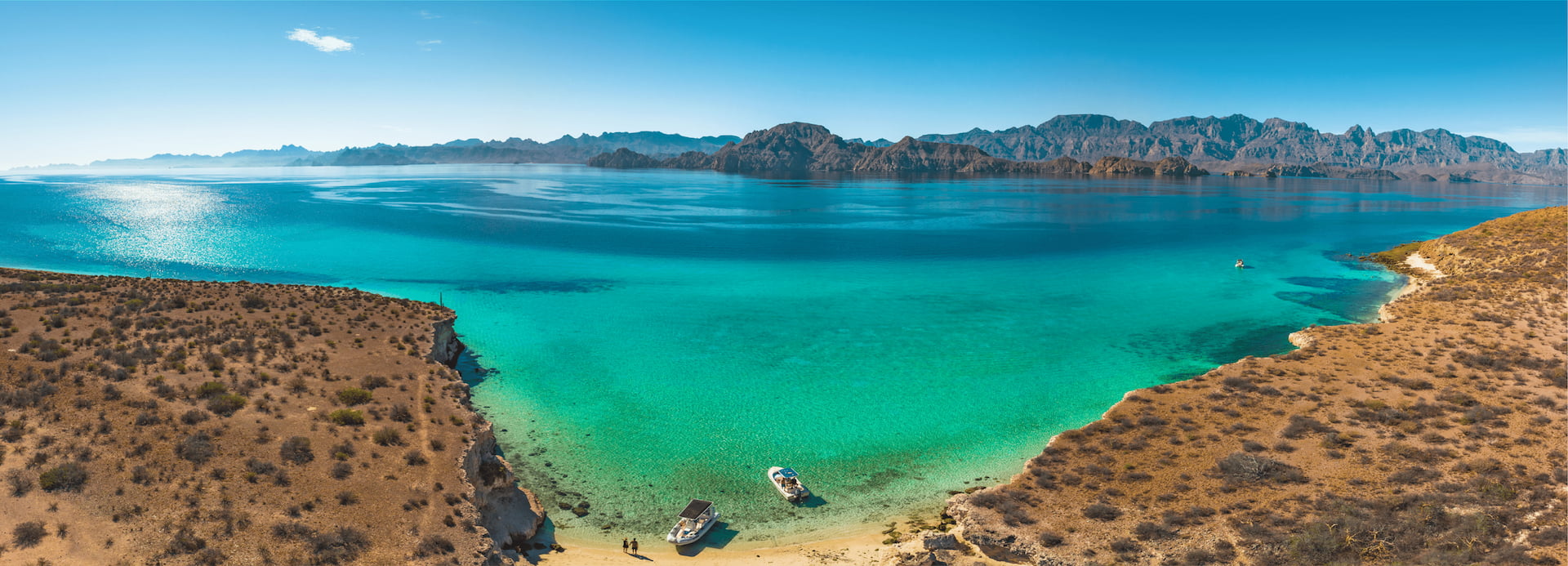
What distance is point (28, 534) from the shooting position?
24062mm

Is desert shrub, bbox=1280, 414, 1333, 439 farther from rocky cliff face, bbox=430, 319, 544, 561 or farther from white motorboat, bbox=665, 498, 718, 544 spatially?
rocky cliff face, bbox=430, 319, 544, 561

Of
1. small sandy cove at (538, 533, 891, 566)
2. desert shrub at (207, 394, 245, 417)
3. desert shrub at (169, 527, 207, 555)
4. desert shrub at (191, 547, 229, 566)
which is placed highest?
desert shrub at (207, 394, 245, 417)

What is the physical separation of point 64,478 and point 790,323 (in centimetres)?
5036

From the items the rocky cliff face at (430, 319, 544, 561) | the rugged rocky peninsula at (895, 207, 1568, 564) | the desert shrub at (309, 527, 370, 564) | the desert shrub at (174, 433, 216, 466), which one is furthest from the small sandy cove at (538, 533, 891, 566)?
the desert shrub at (174, 433, 216, 466)

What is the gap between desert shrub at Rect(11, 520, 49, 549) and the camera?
78.2 feet

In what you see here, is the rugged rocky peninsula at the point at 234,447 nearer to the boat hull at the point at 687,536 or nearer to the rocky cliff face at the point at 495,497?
the rocky cliff face at the point at 495,497

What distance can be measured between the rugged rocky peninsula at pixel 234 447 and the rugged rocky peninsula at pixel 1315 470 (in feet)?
66.4

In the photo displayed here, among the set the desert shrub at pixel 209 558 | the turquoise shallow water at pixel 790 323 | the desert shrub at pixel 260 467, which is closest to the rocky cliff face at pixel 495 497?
the turquoise shallow water at pixel 790 323

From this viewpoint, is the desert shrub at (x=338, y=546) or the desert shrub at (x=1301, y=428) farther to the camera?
the desert shrub at (x=1301, y=428)

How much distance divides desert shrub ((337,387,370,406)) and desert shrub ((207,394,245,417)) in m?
4.20

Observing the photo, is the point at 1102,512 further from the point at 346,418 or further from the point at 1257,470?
the point at 346,418

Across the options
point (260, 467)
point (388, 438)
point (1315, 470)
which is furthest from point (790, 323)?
point (260, 467)

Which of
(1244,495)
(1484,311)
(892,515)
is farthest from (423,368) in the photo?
(1484,311)

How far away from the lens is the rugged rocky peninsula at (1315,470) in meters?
26.5
